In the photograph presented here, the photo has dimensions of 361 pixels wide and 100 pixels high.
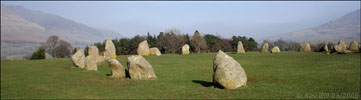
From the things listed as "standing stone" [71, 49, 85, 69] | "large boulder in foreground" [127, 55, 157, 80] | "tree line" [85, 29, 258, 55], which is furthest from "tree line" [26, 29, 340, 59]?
"large boulder in foreground" [127, 55, 157, 80]

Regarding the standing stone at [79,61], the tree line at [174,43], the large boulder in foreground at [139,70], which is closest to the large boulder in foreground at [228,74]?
the large boulder in foreground at [139,70]

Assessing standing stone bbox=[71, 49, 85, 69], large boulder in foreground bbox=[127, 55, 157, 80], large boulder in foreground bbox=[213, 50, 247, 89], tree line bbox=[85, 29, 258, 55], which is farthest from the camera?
tree line bbox=[85, 29, 258, 55]

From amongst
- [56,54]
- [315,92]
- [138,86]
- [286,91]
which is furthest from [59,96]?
[56,54]

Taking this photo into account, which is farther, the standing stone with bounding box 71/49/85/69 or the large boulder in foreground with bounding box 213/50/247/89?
the standing stone with bounding box 71/49/85/69

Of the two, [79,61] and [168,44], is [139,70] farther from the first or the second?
[168,44]

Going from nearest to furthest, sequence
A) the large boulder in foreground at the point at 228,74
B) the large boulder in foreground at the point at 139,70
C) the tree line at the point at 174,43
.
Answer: the large boulder in foreground at the point at 228,74
the large boulder in foreground at the point at 139,70
the tree line at the point at 174,43

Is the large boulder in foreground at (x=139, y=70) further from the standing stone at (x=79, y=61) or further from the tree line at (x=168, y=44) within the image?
the tree line at (x=168, y=44)

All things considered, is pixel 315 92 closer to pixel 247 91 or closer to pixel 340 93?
pixel 340 93

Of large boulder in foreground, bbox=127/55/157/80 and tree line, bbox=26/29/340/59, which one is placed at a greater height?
tree line, bbox=26/29/340/59

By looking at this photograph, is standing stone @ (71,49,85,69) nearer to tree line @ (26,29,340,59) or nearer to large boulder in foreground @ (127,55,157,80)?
large boulder in foreground @ (127,55,157,80)

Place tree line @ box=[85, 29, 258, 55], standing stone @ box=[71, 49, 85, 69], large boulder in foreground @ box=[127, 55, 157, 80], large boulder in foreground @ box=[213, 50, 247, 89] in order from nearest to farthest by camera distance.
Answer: large boulder in foreground @ box=[213, 50, 247, 89], large boulder in foreground @ box=[127, 55, 157, 80], standing stone @ box=[71, 49, 85, 69], tree line @ box=[85, 29, 258, 55]

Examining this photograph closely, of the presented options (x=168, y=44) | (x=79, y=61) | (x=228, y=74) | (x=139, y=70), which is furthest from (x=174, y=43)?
(x=228, y=74)

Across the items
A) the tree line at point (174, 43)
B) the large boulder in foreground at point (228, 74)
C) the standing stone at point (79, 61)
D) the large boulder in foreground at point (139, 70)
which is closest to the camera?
the large boulder in foreground at point (228, 74)

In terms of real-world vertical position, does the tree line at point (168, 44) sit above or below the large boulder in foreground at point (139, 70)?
above
